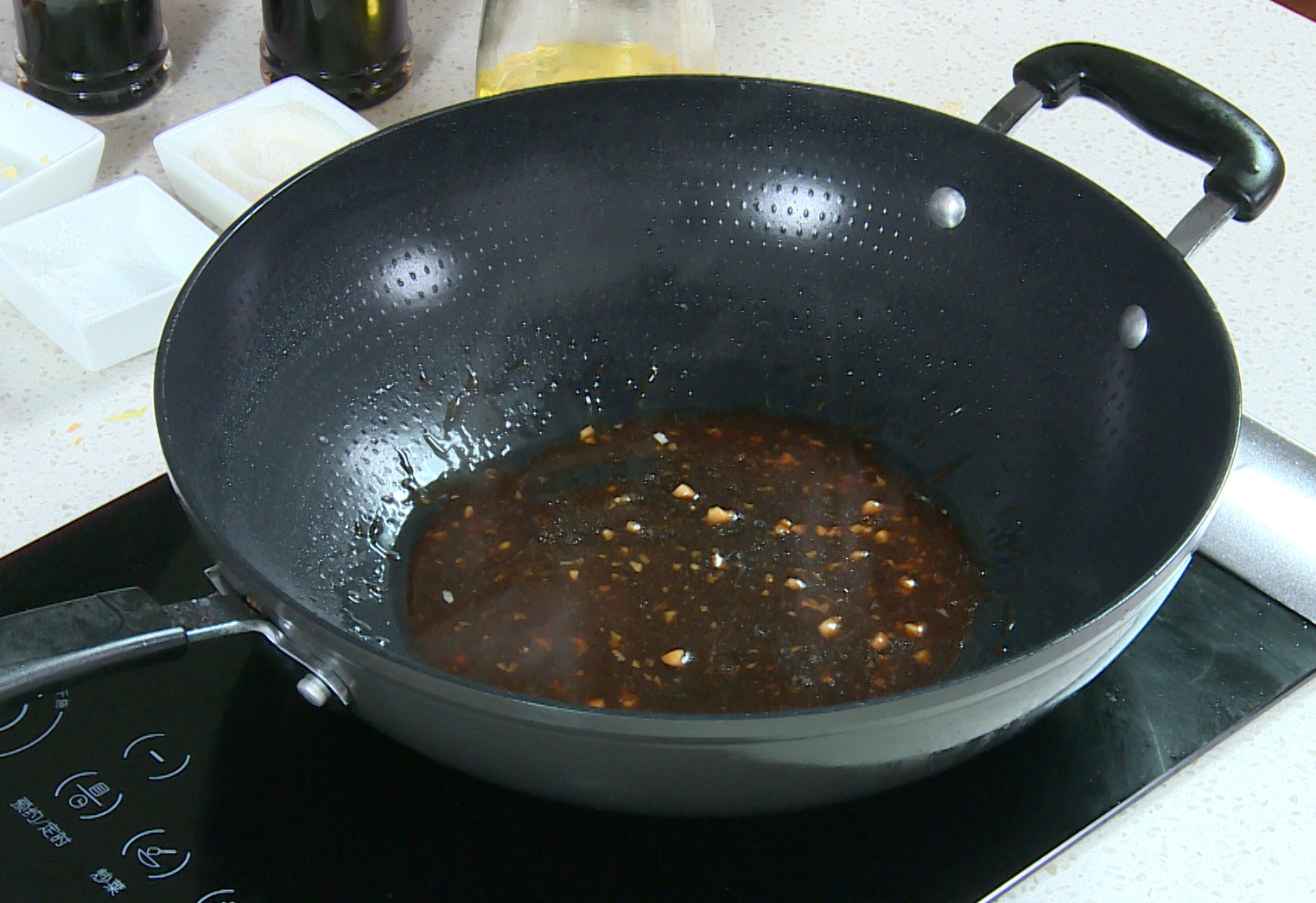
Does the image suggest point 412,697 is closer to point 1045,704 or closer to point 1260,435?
point 1045,704

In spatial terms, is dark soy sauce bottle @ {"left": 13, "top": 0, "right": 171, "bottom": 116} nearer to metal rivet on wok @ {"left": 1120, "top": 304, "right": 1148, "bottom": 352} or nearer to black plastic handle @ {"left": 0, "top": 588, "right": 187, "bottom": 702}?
black plastic handle @ {"left": 0, "top": 588, "right": 187, "bottom": 702}

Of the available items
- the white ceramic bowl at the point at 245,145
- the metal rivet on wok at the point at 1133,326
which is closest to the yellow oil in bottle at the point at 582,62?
the white ceramic bowl at the point at 245,145

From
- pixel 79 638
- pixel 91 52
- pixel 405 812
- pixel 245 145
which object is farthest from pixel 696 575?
pixel 91 52

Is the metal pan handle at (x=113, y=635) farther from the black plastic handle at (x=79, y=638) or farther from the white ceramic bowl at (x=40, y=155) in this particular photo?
the white ceramic bowl at (x=40, y=155)

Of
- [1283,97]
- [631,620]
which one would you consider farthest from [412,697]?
[1283,97]

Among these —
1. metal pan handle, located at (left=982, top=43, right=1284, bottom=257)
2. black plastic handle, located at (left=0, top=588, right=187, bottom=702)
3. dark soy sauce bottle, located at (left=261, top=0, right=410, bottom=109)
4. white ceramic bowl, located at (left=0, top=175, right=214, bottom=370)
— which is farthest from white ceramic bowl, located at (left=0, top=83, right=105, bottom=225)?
metal pan handle, located at (left=982, top=43, right=1284, bottom=257)

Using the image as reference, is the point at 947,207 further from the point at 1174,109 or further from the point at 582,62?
the point at 582,62
